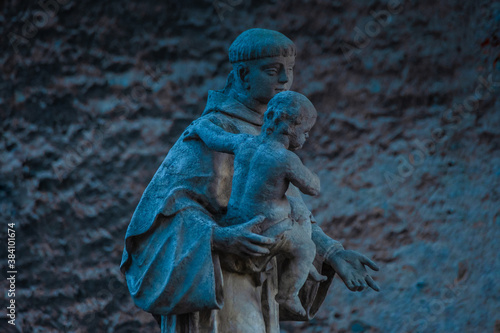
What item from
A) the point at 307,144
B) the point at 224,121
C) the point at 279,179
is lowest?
the point at 279,179

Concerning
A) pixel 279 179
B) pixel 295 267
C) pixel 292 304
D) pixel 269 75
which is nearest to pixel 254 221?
pixel 279 179

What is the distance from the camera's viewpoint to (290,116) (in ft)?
11.9

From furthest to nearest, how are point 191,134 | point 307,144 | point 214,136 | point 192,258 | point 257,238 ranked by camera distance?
point 307,144 → point 191,134 → point 214,136 → point 192,258 → point 257,238

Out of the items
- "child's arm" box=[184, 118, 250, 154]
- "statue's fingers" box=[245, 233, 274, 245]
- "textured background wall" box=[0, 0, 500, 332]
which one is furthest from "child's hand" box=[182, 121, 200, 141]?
"textured background wall" box=[0, 0, 500, 332]

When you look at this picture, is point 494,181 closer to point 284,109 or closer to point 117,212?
point 117,212

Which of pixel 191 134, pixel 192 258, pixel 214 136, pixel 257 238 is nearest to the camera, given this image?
pixel 257 238

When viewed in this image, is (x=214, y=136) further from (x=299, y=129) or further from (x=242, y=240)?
(x=242, y=240)

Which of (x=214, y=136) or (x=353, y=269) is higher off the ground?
(x=214, y=136)

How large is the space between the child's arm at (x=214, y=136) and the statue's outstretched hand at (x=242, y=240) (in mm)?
335

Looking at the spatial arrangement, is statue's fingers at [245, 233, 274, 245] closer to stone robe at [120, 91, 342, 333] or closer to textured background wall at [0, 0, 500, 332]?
stone robe at [120, 91, 342, 333]

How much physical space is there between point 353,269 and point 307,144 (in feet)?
8.66

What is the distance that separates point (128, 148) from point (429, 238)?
2311mm

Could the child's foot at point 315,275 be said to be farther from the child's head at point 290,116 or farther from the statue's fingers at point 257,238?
the child's head at point 290,116

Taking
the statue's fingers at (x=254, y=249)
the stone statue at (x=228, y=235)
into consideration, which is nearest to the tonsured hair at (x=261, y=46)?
the stone statue at (x=228, y=235)
